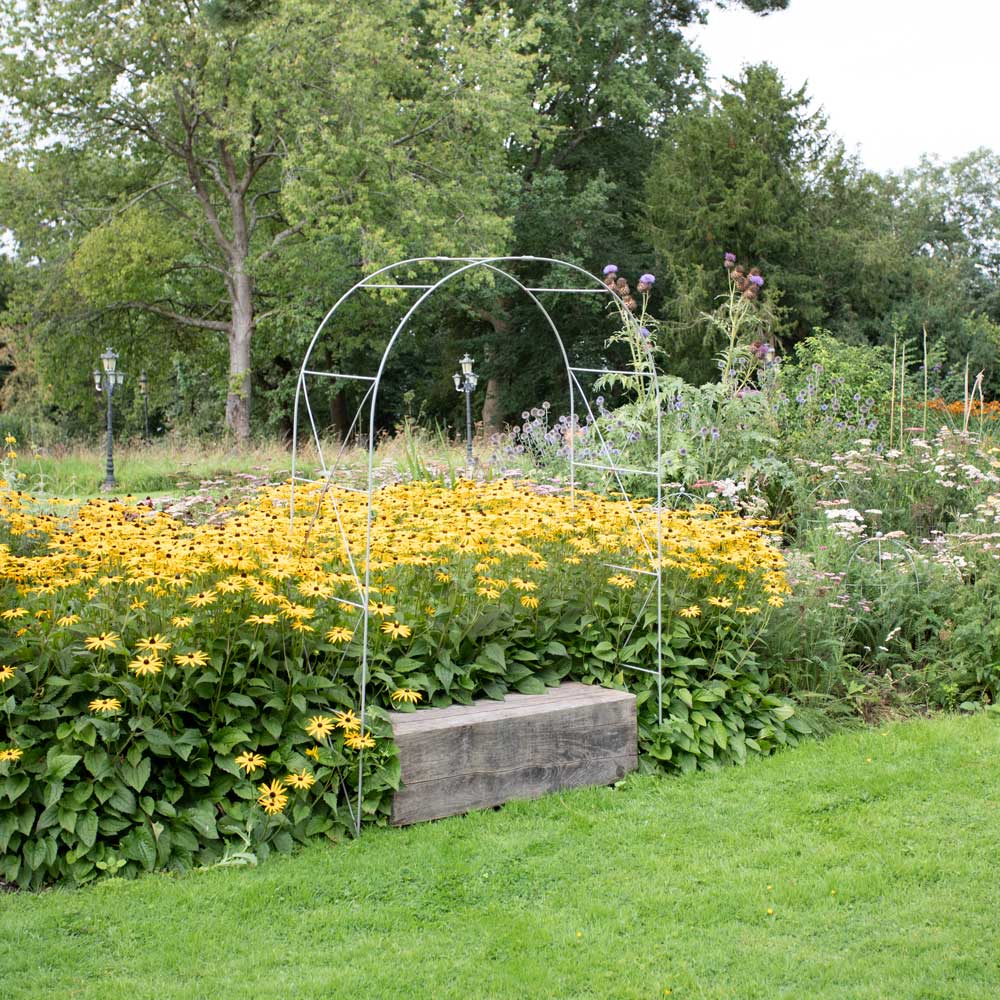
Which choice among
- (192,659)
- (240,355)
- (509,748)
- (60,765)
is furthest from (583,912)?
(240,355)

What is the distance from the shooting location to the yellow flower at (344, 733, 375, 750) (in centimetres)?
364

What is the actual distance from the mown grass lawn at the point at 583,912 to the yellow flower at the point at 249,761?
1.02 feet

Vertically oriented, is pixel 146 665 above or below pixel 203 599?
below

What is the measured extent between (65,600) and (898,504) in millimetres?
5503

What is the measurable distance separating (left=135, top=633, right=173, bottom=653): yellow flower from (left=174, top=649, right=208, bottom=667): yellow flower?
0.05 meters

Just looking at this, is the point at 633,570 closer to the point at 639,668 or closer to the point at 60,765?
the point at 639,668

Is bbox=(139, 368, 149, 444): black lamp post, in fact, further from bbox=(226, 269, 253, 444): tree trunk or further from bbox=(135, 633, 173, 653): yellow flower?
bbox=(135, 633, 173, 653): yellow flower

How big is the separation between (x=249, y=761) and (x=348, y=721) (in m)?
0.38

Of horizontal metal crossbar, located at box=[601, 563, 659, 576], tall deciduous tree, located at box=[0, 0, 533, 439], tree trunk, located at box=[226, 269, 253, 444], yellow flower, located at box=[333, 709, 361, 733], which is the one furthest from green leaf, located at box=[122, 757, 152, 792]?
tree trunk, located at box=[226, 269, 253, 444]

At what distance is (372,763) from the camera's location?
12.4 ft

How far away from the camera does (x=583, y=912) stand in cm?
324

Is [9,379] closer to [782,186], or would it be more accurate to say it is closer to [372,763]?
[782,186]

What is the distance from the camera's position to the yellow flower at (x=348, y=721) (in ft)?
12.2

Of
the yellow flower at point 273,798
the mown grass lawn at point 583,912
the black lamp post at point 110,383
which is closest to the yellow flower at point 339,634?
the yellow flower at point 273,798
